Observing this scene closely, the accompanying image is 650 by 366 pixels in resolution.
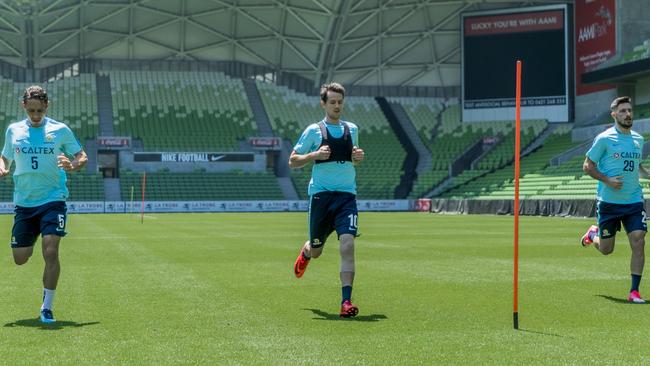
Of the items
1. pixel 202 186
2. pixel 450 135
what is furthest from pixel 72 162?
pixel 450 135

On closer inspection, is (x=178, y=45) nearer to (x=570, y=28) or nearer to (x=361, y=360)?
(x=570, y=28)

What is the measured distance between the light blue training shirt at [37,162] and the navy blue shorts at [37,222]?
0.07 metres

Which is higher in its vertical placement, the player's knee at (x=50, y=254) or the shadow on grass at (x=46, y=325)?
the player's knee at (x=50, y=254)

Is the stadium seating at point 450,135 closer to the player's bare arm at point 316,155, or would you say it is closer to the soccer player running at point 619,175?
the soccer player running at point 619,175

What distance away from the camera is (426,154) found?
68.8 meters

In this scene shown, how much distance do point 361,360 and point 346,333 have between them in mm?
1366

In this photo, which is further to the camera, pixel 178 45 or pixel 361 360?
pixel 178 45

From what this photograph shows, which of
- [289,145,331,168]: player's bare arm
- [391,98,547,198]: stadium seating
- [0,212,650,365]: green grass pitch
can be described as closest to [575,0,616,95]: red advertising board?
[391,98,547,198]: stadium seating

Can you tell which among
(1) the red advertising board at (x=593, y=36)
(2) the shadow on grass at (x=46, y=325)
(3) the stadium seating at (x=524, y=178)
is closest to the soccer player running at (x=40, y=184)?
(2) the shadow on grass at (x=46, y=325)

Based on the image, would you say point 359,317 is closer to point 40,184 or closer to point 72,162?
point 72,162

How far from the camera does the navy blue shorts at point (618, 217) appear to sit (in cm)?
1097

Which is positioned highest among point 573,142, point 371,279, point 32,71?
point 32,71

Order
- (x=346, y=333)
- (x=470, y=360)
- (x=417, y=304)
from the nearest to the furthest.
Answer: (x=470, y=360)
(x=346, y=333)
(x=417, y=304)

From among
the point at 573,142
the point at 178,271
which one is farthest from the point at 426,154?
the point at 178,271
